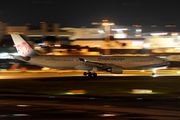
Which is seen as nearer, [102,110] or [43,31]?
[102,110]

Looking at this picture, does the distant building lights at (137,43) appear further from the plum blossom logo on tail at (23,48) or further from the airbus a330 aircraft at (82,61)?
the plum blossom logo on tail at (23,48)

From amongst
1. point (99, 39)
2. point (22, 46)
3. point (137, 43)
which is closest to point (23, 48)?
point (22, 46)

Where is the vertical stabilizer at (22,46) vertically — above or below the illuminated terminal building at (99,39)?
below

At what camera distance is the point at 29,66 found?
151ft

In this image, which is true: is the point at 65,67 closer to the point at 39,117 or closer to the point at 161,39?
the point at 39,117

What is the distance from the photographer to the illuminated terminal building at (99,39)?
94250 mm

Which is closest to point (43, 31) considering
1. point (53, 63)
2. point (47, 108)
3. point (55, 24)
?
point (55, 24)

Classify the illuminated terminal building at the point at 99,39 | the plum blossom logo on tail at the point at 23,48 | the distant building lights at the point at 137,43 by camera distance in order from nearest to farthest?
the plum blossom logo on tail at the point at 23,48
the illuminated terminal building at the point at 99,39
the distant building lights at the point at 137,43

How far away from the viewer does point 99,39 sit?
330 feet

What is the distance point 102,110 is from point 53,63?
71.5 ft

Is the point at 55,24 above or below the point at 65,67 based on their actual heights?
above

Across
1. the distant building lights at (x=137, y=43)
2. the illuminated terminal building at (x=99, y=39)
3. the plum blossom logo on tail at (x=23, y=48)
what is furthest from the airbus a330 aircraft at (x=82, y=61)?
the distant building lights at (x=137, y=43)

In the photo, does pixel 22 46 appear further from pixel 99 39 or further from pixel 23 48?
pixel 99 39

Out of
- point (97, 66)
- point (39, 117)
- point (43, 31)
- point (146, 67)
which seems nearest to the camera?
point (39, 117)
